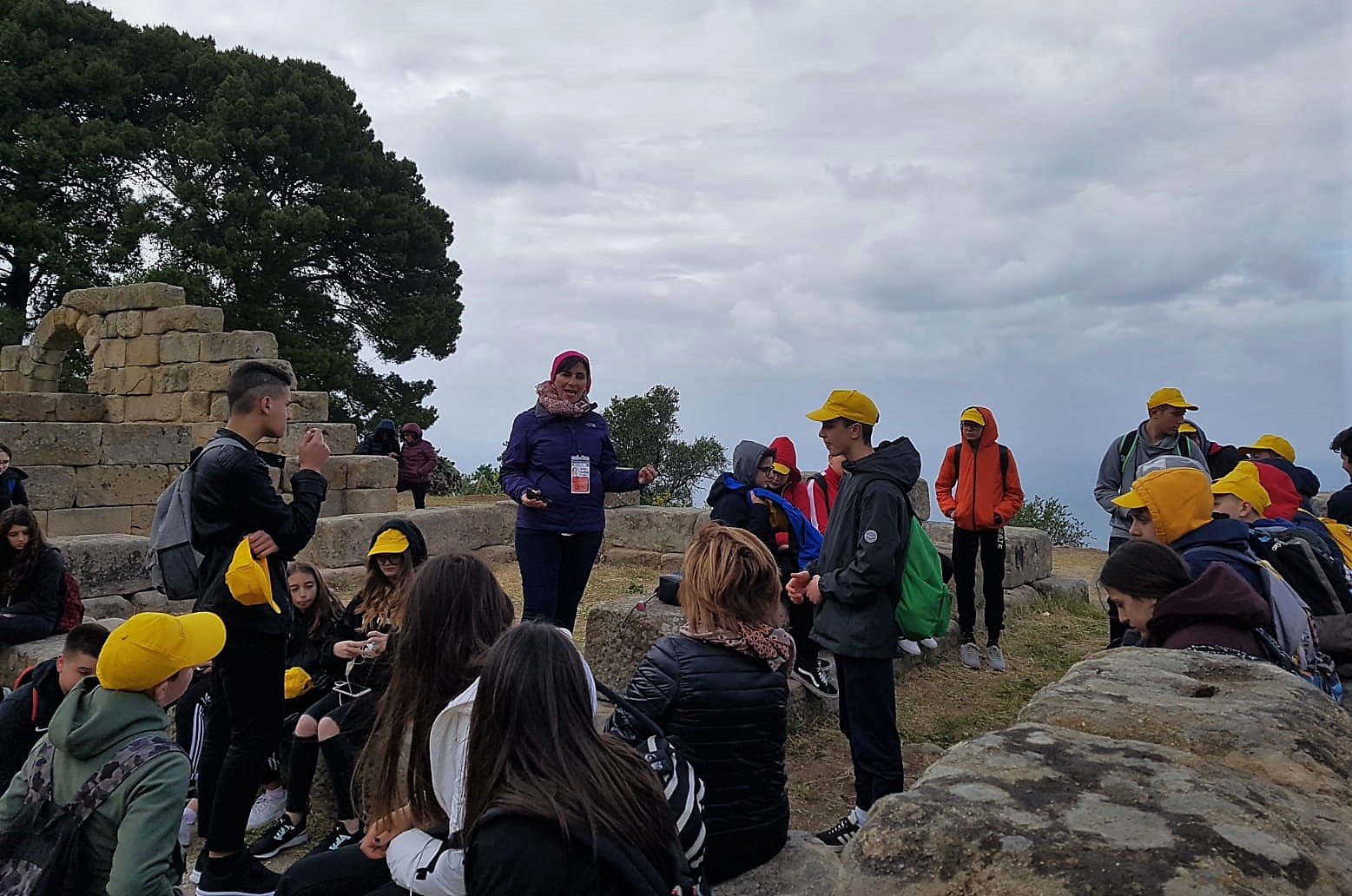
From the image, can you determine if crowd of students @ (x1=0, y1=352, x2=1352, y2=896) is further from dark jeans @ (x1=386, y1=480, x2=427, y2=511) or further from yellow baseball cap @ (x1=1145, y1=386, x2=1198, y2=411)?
dark jeans @ (x1=386, y1=480, x2=427, y2=511)

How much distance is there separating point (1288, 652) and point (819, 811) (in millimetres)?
1941

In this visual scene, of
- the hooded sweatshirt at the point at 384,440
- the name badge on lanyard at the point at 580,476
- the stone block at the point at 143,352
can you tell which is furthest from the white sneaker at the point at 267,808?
the stone block at the point at 143,352

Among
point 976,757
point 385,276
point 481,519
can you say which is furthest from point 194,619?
point 385,276

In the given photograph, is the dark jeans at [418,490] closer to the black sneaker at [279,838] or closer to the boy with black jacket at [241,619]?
the black sneaker at [279,838]

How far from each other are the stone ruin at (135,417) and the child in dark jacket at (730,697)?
9524 millimetres

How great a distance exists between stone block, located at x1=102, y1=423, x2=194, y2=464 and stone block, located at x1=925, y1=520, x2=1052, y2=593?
796 cm

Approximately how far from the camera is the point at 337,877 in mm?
2234

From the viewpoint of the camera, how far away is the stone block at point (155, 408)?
12430 mm

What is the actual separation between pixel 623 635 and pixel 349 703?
1367 millimetres

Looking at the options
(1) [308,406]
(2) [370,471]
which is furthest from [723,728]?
(1) [308,406]

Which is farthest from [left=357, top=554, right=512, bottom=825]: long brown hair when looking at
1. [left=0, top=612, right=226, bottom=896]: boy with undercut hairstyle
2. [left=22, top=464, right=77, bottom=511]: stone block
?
[left=22, top=464, right=77, bottom=511]: stone block

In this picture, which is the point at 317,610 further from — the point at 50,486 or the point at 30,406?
the point at 30,406

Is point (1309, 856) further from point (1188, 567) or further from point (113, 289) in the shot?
point (113, 289)

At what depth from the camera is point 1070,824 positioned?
Result: 128 cm
